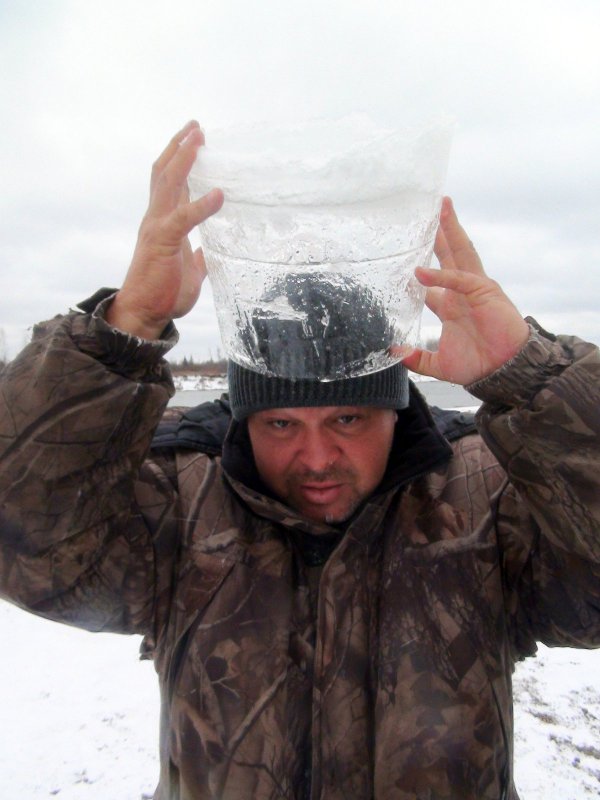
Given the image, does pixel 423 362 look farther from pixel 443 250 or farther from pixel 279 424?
pixel 279 424

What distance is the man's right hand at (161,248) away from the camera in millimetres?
1666

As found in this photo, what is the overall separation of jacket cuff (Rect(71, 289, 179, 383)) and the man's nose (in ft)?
1.70

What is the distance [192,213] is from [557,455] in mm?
1061

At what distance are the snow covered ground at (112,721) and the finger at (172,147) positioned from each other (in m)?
3.29

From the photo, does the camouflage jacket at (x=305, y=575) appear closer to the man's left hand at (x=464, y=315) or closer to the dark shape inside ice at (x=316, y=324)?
the man's left hand at (x=464, y=315)

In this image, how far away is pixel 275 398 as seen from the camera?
79.7 inches

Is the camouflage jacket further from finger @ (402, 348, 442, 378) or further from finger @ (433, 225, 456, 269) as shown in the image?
finger @ (433, 225, 456, 269)

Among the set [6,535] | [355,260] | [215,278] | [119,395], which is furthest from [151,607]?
[355,260]

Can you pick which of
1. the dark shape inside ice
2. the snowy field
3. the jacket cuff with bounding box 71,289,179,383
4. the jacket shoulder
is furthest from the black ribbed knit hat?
the snowy field

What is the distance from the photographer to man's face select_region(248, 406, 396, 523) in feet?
6.75

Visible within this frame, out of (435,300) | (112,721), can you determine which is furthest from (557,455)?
(112,721)

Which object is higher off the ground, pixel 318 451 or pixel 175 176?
pixel 175 176

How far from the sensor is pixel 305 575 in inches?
79.1

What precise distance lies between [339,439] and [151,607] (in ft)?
2.44
